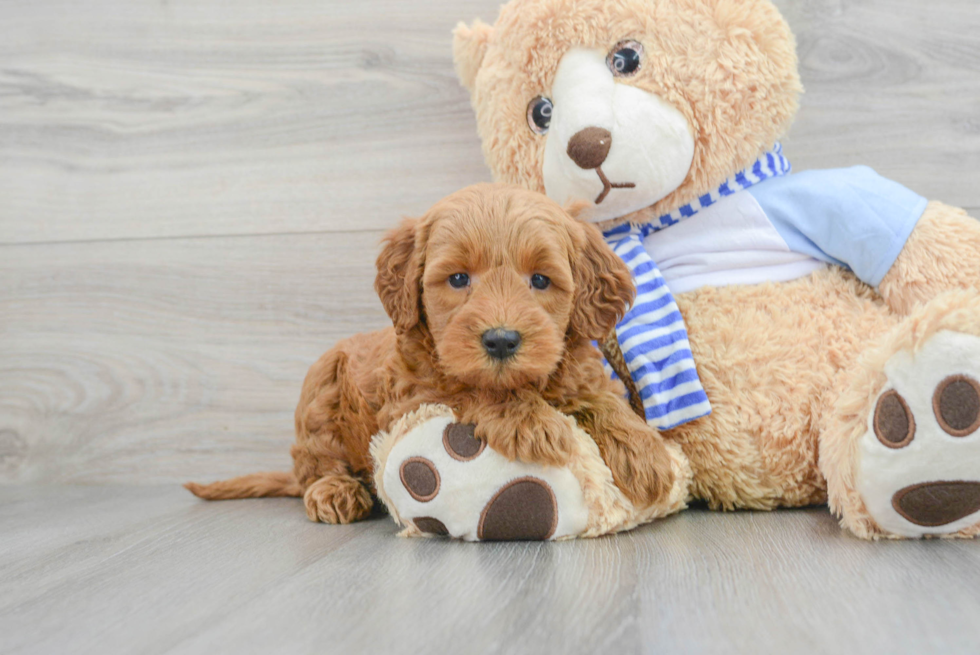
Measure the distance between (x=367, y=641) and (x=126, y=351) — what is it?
136 cm

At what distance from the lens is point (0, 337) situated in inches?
73.4

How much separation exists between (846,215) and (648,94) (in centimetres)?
36

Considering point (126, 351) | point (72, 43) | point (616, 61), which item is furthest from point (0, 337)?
point (616, 61)

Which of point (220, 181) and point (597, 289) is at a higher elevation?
point (220, 181)

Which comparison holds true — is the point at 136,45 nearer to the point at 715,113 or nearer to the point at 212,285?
the point at 212,285

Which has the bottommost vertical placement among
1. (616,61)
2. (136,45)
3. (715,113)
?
(715,113)

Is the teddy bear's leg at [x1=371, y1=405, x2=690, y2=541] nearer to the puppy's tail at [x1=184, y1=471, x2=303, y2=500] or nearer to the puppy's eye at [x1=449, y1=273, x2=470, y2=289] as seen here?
the puppy's eye at [x1=449, y1=273, x2=470, y2=289]

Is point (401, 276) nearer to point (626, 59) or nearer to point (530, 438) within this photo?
point (530, 438)

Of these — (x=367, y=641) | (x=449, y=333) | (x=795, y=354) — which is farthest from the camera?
(x=795, y=354)

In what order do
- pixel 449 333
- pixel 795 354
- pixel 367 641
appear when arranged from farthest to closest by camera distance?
pixel 795 354 < pixel 449 333 < pixel 367 641

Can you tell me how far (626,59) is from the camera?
125 centimetres

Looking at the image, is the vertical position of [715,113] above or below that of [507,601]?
above

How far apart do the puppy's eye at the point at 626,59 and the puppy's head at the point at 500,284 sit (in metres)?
0.31

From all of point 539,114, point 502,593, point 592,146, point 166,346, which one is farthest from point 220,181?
point 502,593
